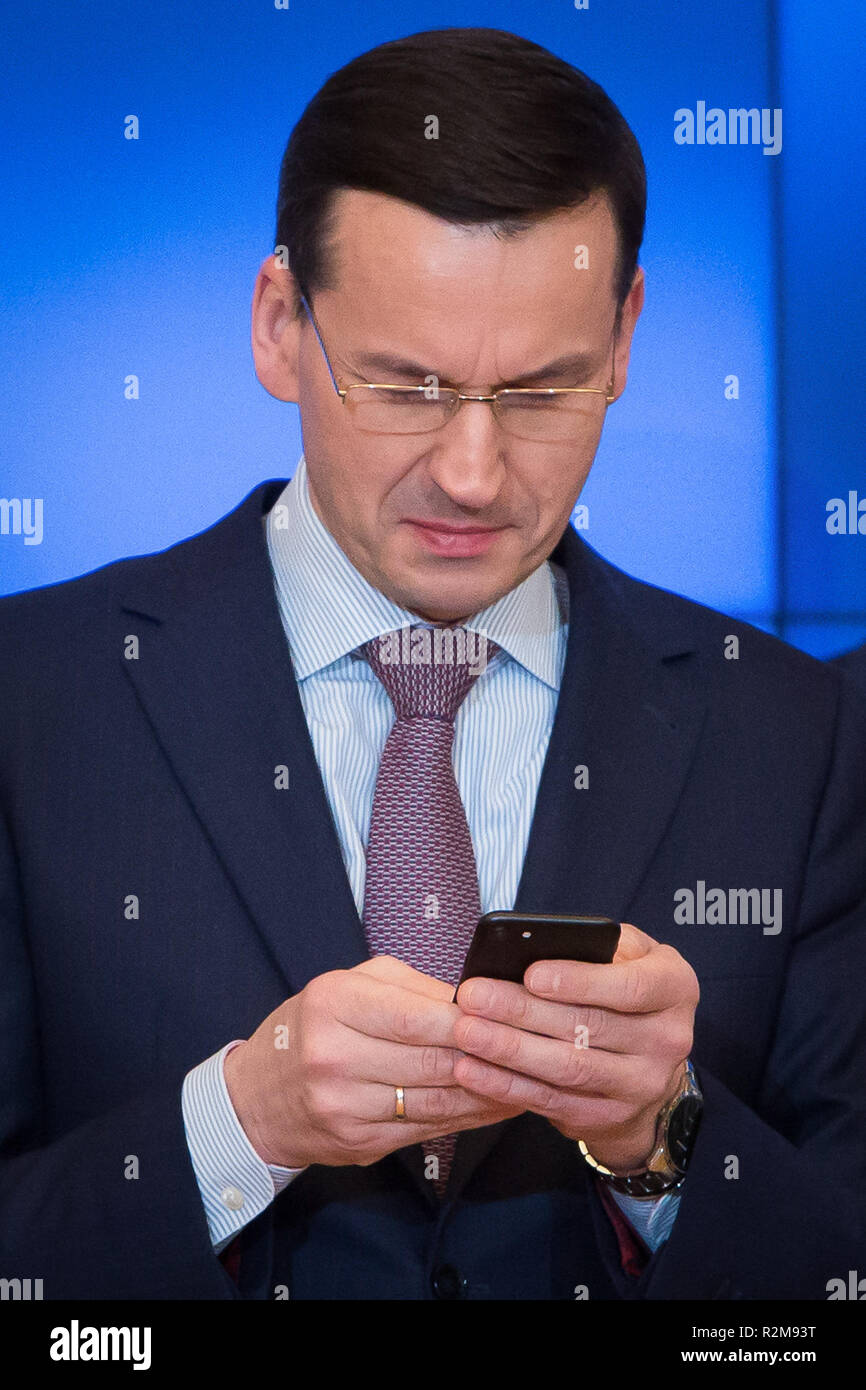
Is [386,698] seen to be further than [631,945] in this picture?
Yes

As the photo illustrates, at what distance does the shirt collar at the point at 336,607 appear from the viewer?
5.97 feet

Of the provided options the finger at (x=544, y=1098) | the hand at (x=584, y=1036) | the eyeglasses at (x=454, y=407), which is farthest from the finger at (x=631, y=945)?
the eyeglasses at (x=454, y=407)

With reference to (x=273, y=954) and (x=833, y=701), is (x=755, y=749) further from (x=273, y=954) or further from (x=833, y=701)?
(x=273, y=954)

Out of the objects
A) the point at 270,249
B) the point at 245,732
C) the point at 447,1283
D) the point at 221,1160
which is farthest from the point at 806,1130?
the point at 270,249

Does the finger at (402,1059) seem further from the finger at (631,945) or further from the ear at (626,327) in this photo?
the ear at (626,327)

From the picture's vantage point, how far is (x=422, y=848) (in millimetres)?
1698

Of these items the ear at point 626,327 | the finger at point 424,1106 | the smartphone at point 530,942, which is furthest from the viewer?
the ear at point 626,327

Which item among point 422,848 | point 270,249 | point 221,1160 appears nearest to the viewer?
point 221,1160

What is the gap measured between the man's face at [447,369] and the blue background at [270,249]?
30 centimetres

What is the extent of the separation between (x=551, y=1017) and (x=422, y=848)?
0.31m

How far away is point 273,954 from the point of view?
5.47 ft

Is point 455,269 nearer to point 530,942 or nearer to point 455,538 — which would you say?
point 455,538
